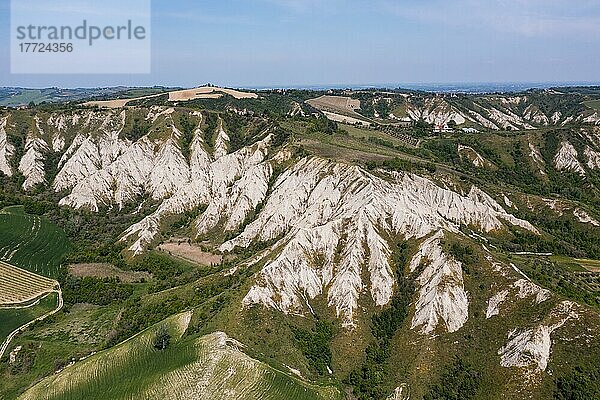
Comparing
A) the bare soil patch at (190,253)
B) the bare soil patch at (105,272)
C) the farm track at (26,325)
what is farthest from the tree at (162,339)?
the bare soil patch at (190,253)

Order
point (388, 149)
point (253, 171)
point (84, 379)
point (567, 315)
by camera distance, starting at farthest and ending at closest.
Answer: point (388, 149) < point (253, 171) < point (84, 379) < point (567, 315)

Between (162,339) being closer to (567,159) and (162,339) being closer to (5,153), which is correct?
(5,153)

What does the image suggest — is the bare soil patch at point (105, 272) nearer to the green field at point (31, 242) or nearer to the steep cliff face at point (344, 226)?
the green field at point (31, 242)

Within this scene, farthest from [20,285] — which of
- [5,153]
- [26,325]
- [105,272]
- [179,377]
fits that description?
[5,153]

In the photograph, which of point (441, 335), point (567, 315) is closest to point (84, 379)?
point (441, 335)

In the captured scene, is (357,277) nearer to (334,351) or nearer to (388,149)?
(334,351)

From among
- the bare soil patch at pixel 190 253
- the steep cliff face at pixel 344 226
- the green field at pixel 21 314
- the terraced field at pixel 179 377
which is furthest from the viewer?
the bare soil patch at pixel 190 253
